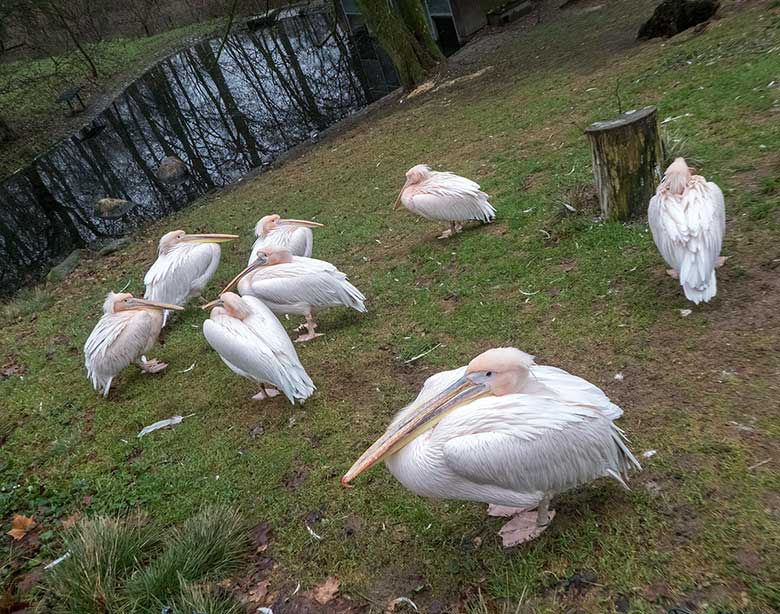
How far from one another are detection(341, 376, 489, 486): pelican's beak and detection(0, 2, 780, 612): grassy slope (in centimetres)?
58

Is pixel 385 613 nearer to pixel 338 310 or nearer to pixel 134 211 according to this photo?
pixel 338 310

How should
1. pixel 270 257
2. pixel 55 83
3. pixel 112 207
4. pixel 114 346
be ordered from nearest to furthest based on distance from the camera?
pixel 114 346 < pixel 270 257 < pixel 112 207 < pixel 55 83

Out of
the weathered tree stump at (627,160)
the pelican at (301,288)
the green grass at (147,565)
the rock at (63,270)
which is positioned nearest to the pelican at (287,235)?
the pelican at (301,288)

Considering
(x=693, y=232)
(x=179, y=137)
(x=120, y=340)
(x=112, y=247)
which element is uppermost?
(x=179, y=137)

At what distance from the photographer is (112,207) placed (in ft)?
40.0

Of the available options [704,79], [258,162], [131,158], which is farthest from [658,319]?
[131,158]

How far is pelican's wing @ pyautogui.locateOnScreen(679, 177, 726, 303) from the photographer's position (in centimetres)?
333

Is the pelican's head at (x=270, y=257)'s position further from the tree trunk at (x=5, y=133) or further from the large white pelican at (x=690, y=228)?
the tree trunk at (x=5, y=133)

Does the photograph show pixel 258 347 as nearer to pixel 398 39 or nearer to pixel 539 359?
pixel 539 359

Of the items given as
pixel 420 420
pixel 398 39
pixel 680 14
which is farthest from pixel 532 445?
pixel 398 39

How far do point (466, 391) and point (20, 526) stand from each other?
110 inches

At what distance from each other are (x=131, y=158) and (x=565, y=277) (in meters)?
14.1

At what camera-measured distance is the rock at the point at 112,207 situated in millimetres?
12141

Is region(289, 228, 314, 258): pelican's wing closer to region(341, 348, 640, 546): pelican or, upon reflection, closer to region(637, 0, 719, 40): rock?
region(341, 348, 640, 546): pelican
